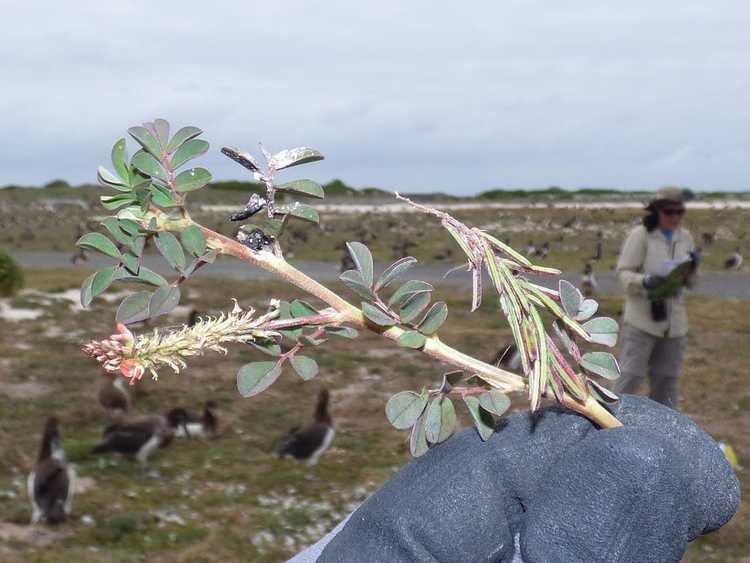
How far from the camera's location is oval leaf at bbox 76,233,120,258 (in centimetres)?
197

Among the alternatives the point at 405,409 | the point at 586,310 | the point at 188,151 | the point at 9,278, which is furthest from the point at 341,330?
the point at 9,278

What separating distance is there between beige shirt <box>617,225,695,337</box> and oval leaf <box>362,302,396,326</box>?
6.31 metres

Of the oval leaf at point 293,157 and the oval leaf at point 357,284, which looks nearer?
the oval leaf at point 293,157

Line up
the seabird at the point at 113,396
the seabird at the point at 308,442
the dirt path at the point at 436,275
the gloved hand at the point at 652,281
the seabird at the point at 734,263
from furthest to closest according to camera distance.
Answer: the seabird at the point at 734,263 → the dirt path at the point at 436,275 → the seabird at the point at 113,396 → the seabird at the point at 308,442 → the gloved hand at the point at 652,281

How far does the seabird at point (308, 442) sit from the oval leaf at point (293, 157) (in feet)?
25.0

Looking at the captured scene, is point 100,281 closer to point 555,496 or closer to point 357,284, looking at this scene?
point 357,284

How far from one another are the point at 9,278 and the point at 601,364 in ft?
60.4

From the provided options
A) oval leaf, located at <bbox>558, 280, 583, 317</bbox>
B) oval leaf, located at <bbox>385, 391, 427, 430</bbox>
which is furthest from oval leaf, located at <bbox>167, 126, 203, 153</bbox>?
oval leaf, located at <bbox>558, 280, 583, 317</bbox>

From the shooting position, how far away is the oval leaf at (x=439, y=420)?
2.22 metres

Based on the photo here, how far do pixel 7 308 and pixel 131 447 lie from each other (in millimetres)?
9949

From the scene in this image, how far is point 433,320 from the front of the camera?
2172 millimetres

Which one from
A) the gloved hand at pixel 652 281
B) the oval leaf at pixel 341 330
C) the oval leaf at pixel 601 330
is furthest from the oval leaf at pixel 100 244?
the gloved hand at pixel 652 281

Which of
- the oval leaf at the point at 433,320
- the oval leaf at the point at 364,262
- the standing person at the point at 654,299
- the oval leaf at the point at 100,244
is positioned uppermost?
the oval leaf at the point at 100,244

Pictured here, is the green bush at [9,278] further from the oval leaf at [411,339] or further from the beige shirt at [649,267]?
the oval leaf at [411,339]
